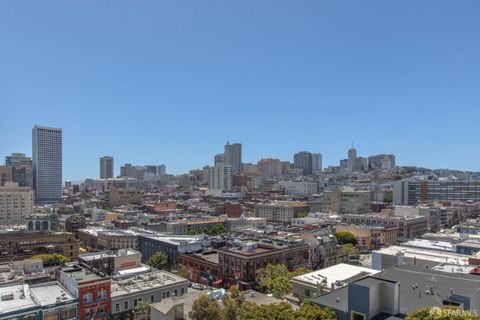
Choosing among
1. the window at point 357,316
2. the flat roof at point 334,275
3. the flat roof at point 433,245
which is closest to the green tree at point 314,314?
the window at point 357,316

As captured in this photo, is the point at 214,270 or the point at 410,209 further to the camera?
the point at 410,209

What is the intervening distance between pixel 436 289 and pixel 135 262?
46436 millimetres

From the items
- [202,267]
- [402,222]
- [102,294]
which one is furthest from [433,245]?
[102,294]

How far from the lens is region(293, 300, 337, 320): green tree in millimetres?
25953

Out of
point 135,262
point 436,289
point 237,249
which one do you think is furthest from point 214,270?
point 436,289

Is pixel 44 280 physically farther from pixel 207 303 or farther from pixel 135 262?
pixel 207 303

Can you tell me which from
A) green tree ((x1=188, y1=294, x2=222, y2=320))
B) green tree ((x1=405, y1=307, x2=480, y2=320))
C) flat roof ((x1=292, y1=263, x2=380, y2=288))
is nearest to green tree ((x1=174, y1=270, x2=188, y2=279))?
flat roof ((x1=292, y1=263, x2=380, y2=288))

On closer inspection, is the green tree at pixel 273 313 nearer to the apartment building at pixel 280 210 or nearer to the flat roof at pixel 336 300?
the flat roof at pixel 336 300

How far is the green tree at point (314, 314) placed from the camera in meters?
26.0

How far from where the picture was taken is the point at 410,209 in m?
122

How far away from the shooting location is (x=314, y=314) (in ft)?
85.5

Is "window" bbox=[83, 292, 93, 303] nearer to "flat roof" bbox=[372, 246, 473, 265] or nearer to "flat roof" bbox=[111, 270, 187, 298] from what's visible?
"flat roof" bbox=[111, 270, 187, 298]

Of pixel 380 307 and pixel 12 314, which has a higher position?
pixel 380 307

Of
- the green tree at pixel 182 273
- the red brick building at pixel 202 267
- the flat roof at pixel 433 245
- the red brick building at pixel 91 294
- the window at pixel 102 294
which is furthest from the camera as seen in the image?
the green tree at pixel 182 273
